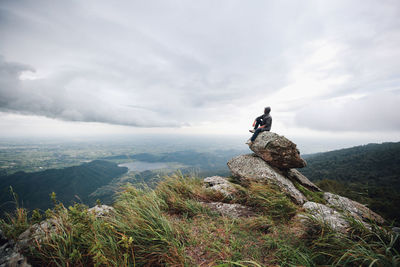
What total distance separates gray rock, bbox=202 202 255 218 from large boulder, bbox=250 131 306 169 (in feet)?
13.8

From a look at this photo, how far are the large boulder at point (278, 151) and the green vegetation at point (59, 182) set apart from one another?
9259 centimetres

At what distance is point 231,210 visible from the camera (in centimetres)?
435

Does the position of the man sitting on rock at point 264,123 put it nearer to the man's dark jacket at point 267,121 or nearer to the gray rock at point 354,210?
the man's dark jacket at point 267,121

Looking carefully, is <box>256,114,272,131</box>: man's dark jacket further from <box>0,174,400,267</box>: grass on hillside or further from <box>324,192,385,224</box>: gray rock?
<box>0,174,400,267</box>: grass on hillside

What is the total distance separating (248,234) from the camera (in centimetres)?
321

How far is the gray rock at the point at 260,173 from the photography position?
20.4 ft

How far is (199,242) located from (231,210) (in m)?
1.78

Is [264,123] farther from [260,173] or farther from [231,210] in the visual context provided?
[231,210]

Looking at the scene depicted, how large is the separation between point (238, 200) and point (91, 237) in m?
4.31

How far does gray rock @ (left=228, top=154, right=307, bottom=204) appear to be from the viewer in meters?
6.22

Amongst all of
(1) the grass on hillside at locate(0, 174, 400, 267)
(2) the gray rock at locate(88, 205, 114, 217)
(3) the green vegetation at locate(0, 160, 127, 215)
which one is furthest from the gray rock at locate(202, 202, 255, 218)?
(3) the green vegetation at locate(0, 160, 127, 215)

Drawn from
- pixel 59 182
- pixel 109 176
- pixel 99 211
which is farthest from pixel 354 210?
pixel 59 182

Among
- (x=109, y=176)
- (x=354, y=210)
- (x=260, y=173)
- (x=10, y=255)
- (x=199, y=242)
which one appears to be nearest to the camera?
(x=10, y=255)

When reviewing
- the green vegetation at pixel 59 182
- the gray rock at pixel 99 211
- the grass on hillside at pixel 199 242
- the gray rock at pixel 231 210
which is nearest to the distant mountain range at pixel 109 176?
the green vegetation at pixel 59 182
